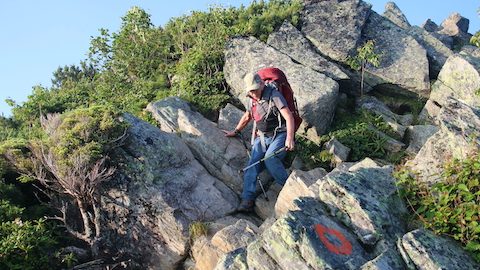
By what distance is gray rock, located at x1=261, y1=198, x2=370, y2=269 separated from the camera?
8.31 m

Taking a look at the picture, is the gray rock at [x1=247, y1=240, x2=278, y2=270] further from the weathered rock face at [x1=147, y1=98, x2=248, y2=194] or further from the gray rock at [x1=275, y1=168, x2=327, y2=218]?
the weathered rock face at [x1=147, y1=98, x2=248, y2=194]

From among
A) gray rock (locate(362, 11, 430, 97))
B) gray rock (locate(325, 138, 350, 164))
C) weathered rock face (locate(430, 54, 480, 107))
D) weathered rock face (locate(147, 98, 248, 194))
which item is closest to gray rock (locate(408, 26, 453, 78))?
gray rock (locate(362, 11, 430, 97))

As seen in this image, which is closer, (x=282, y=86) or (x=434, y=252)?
(x=434, y=252)

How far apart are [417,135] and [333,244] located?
8252 millimetres

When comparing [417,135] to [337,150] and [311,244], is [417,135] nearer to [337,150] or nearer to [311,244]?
[337,150]

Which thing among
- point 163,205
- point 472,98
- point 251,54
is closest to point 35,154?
point 163,205

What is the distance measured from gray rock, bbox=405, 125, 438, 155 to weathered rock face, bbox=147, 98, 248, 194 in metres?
5.18

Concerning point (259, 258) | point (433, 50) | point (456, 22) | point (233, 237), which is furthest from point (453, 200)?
point (456, 22)

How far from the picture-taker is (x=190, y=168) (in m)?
13.4

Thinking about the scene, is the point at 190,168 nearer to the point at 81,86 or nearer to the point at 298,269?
the point at 298,269

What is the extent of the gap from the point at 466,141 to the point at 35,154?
9948 mm

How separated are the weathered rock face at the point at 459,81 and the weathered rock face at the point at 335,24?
133 inches

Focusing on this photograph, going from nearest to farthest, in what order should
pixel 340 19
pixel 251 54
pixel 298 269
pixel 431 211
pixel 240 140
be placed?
1. pixel 298 269
2. pixel 431 211
3. pixel 240 140
4. pixel 251 54
5. pixel 340 19

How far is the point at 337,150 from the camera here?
14.9m
